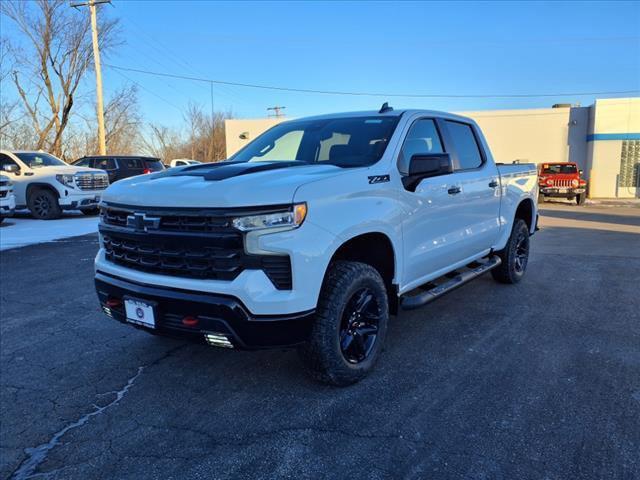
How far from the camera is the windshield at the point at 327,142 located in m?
3.83

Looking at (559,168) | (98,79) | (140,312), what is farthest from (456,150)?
(98,79)

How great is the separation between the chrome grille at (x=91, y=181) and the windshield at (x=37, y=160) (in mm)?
1382

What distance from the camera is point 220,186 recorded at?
2.88m

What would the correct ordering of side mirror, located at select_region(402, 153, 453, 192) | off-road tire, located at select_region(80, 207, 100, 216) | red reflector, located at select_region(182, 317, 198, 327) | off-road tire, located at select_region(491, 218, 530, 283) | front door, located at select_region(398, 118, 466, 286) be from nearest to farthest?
red reflector, located at select_region(182, 317, 198, 327) < side mirror, located at select_region(402, 153, 453, 192) < front door, located at select_region(398, 118, 466, 286) < off-road tire, located at select_region(491, 218, 530, 283) < off-road tire, located at select_region(80, 207, 100, 216)

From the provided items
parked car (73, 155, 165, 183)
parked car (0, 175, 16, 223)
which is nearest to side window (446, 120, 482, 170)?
parked car (0, 175, 16, 223)

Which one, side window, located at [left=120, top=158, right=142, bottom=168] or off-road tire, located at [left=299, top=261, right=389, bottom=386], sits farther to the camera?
side window, located at [left=120, top=158, right=142, bottom=168]

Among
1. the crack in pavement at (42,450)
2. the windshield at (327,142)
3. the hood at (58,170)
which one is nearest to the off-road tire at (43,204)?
the hood at (58,170)

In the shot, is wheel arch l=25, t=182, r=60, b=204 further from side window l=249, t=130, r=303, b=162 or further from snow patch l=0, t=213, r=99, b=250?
side window l=249, t=130, r=303, b=162

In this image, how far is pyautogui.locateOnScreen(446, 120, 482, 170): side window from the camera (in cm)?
485

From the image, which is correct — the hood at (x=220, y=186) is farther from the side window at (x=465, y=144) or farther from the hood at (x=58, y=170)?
the hood at (x=58, y=170)

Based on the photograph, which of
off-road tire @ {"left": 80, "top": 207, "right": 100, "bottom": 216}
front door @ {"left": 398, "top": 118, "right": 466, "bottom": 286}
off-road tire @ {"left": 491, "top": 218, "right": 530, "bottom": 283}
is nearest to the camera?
front door @ {"left": 398, "top": 118, "right": 466, "bottom": 286}

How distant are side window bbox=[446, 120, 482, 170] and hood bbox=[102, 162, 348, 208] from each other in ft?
6.32

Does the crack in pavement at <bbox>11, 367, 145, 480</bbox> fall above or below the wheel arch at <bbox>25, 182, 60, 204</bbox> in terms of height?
below

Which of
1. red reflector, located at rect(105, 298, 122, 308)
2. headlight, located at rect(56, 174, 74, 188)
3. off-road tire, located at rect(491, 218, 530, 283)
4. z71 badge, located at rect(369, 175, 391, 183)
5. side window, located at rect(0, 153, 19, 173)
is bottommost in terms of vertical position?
off-road tire, located at rect(491, 218, 530, 283)
